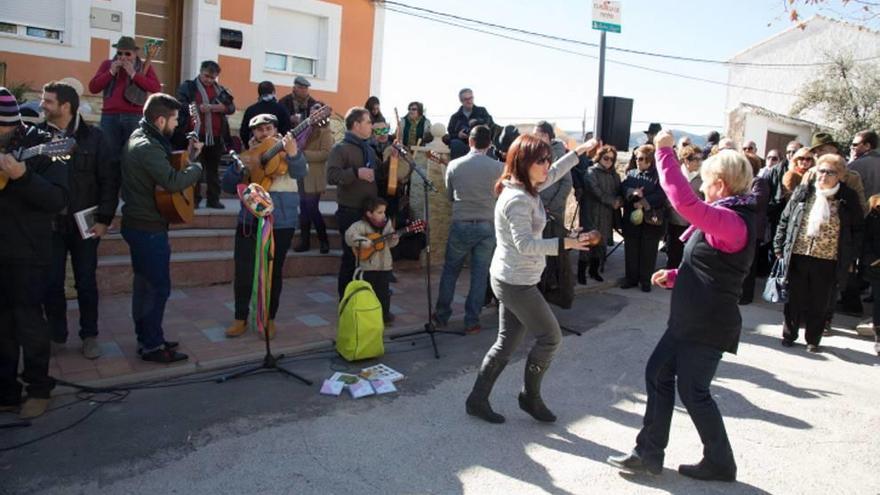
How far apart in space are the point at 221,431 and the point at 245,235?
6.85 feet

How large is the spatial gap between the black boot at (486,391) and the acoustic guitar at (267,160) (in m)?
2.54

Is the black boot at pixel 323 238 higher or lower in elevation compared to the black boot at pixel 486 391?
higher

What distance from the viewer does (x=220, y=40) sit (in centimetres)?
1165

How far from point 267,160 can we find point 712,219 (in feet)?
12.0

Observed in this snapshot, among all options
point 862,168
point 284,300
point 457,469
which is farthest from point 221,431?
point 862,168

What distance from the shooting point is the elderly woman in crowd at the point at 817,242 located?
6461 mm

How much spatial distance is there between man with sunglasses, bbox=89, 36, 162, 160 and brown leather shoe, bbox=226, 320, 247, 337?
2702 millimetres

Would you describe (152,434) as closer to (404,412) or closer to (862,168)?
(404,412)

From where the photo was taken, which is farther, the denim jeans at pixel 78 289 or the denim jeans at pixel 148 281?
the denim jeans at pixel 78 289

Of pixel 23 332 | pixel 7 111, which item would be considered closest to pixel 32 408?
pixel 23 332

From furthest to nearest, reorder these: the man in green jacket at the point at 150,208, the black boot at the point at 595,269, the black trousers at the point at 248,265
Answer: the black boot at the point at 595,269, the black trousers at the point at 248,265, the man in green jacket at the point at 150,208

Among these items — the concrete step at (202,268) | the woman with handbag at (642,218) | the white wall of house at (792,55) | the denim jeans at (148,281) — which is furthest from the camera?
the white wall of house at (792,55)

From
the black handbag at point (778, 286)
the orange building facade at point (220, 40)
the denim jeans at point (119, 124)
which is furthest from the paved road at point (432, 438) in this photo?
the orange building facade at point (220, 40)

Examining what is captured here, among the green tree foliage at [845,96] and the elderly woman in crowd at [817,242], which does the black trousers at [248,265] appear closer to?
the elderly woman in crowd at [817,242]
